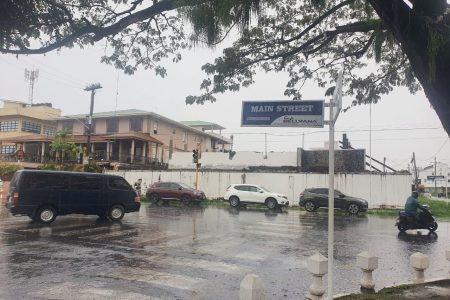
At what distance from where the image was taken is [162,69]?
33.0 ft

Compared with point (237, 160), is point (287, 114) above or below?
below

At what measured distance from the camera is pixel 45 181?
15297 mm

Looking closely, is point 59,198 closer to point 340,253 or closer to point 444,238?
point 340,253

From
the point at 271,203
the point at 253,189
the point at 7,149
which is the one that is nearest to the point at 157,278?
the point at 271,203

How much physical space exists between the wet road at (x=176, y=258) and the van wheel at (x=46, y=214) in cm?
31

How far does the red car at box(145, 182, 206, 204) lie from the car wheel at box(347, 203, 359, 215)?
1038cm

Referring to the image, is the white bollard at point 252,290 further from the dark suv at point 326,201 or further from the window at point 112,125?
the window at point 112,125

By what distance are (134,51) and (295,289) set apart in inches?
252

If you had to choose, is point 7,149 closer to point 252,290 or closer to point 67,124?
point 67,124

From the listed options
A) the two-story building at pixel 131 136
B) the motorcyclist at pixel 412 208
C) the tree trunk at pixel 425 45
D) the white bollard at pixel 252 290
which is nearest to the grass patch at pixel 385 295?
the white bollard at pixel 252 290

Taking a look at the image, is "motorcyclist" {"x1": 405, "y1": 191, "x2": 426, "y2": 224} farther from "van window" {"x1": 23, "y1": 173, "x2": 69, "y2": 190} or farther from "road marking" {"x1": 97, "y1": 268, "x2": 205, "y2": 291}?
"van window" {"x1": 23, "y1": 173, "x2": 69, "y2": 190}

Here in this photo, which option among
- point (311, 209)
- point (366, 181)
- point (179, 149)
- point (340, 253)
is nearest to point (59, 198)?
point (340, 253)

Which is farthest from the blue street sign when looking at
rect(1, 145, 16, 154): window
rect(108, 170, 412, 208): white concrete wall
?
rect(1, 145, 16, 154): window

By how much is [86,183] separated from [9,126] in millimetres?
45348
